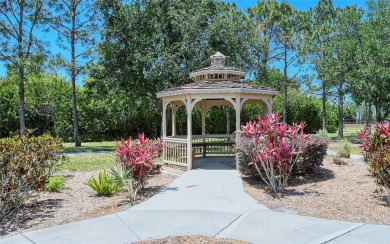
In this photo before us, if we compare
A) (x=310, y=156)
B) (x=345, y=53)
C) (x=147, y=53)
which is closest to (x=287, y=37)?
(x=345, y=53)

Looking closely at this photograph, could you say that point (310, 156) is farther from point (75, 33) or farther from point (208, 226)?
point (75, 33)

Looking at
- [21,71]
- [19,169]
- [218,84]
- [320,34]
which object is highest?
[320,34]

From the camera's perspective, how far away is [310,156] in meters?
9.69

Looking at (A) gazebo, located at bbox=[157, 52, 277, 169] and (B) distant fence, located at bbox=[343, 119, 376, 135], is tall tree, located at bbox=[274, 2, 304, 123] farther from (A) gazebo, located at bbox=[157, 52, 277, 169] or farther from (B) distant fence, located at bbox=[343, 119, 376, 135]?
(B) distant fence, located at bbox=[343, 119, 376, 135]

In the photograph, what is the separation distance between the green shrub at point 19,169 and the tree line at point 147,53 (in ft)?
33.9

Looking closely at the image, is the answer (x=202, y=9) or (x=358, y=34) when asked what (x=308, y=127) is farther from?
(x=202, y=9)

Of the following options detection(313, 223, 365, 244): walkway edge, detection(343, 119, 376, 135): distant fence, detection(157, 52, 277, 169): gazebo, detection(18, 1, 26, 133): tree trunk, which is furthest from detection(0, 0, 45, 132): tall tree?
detection(343, 119, 376, 135): distant fence

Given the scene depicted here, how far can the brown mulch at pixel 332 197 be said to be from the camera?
6.07 metres

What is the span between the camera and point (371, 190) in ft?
25.7

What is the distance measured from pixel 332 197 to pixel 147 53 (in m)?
14.9

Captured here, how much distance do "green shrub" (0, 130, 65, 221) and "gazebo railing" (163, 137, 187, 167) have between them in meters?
4.89

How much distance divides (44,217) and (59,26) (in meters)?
18.2

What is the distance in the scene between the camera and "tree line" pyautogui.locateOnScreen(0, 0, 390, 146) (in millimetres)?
19375

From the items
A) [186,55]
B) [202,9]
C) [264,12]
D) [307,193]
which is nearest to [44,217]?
[307,193]
